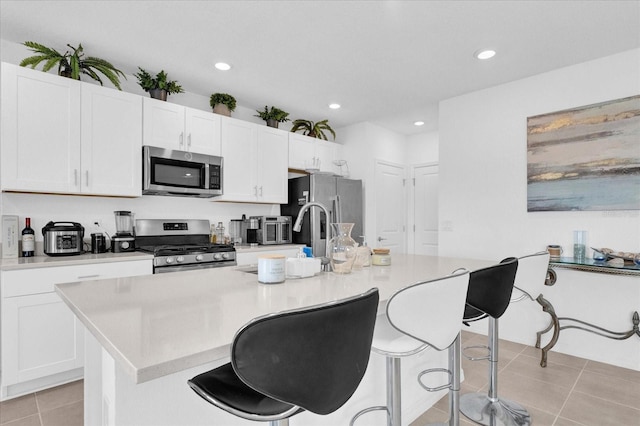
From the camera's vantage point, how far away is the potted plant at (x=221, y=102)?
367 centimetres

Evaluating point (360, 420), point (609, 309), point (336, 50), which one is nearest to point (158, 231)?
point (336, 50)

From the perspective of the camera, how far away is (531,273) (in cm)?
196

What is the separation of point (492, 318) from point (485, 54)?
2.21m

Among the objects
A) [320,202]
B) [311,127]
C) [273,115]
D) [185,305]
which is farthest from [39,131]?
[311,127]

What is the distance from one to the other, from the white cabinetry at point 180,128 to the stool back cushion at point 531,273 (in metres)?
2.99

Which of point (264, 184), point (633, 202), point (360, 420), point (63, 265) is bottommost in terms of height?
point (360, 420)

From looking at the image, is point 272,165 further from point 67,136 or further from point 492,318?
point 492,318

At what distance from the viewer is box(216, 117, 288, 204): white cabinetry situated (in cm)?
370

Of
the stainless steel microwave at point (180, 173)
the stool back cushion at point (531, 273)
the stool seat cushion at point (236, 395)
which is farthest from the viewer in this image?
the stainless steel microwave at point (180, 173)

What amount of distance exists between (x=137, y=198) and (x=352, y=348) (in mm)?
3181

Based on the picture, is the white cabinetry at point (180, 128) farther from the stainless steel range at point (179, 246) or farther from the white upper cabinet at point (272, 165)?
the stainless steel range at point (179, 246)

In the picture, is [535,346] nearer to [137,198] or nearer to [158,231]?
[158,231]

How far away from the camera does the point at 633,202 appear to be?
2.74m

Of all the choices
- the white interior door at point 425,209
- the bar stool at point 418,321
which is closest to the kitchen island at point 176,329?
the bar stool at point 418,321
